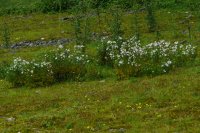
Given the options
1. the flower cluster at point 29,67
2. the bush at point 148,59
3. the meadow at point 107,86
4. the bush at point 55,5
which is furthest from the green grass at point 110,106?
the bush at point 55,5

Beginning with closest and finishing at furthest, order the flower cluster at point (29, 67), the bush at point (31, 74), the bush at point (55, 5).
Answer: the bush at point (31, 74) → the flower cluster at point (29, 67) → the bush at point (55, 5)

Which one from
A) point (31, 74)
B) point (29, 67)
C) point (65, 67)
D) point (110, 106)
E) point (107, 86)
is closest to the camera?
point (110, 106)

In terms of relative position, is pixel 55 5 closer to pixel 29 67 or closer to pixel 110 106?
pixel 29 67

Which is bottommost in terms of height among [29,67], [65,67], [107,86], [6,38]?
[107,86]

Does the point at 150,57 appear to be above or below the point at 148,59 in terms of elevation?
above

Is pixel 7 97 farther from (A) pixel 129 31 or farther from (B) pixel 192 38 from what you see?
(A) pixel 129 31

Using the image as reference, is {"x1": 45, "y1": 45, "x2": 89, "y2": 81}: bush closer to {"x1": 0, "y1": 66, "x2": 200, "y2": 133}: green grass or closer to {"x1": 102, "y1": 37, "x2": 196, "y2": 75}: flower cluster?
{"x1": 0, "y1": 66, "x2": 200, "y2": 133}: green grass

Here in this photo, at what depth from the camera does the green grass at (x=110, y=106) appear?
2431 cm

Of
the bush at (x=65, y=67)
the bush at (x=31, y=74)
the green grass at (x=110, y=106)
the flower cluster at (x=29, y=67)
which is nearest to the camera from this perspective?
the green grass at (x=110, y=106)

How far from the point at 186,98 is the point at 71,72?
12645 millimetres

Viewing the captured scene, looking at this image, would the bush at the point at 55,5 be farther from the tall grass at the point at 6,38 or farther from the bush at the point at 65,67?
the bush at the point at 65,67

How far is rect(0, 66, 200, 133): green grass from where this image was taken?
2431 cm

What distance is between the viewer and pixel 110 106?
28.2 metres

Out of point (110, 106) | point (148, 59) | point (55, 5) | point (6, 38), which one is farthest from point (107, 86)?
point (55, 5)
